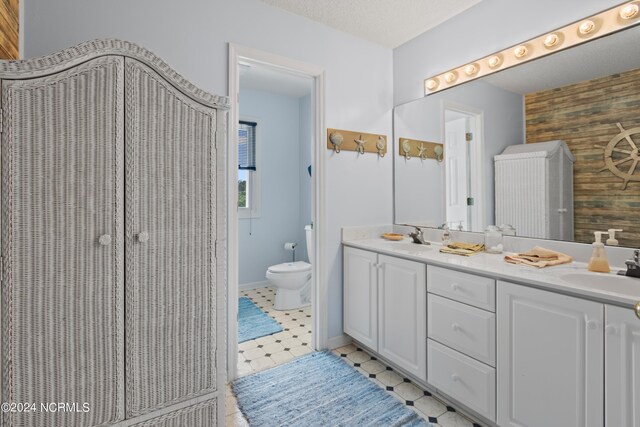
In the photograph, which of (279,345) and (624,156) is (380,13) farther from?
(279,345)

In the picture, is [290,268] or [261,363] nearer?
[261,363]

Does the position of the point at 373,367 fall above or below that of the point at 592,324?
below

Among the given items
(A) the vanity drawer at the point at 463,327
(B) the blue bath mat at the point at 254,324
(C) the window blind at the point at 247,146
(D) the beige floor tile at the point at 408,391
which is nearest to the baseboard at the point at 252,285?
(B) the blue bath mat at the point at 254,324

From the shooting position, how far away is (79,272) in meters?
1.14

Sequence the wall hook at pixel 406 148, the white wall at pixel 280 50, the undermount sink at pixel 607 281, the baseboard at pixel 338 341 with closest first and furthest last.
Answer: the undermount sink at pixel 607 281 < the white wall at pixel 280 50 < the baseboard at pixel 338 341 < the wall hook at pixel 406 148

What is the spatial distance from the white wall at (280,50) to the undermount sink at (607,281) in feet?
4.90

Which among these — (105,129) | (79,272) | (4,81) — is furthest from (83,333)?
(4,81)

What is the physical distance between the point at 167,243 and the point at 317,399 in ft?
4.28

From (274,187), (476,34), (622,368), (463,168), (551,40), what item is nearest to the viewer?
(622,368)

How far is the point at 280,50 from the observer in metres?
2.25

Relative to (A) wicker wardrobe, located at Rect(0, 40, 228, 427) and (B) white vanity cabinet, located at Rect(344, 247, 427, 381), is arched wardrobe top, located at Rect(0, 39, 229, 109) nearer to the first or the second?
(A) wicker wardrobe, located at Rect(0, 40, 228, 427)

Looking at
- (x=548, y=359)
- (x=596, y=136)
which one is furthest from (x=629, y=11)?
(x=548, y=359)

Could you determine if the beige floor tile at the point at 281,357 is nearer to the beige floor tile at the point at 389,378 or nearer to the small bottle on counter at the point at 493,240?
the beige floor tile at the point at 389,378

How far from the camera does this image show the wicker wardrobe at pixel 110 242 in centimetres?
106
